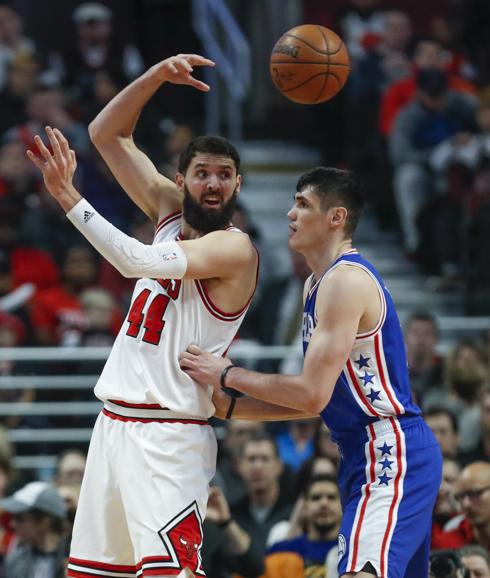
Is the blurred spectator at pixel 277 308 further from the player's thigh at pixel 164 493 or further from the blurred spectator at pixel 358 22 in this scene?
the player's thigh at pixel 164 493

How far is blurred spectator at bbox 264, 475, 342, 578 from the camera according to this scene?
26.8 feet

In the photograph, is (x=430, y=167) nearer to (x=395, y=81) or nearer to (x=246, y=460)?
(x=395, y=81)

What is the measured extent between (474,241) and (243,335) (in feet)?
7.70

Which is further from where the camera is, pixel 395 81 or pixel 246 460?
pixel 395 81

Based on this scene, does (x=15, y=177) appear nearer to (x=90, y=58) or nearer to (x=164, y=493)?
(x=90, y=58)

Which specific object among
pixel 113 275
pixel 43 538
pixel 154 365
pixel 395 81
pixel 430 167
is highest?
pixel 395 81

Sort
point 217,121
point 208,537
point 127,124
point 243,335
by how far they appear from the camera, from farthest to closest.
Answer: point 217,121 → point 243,335 → point 208,537 → point 127,124

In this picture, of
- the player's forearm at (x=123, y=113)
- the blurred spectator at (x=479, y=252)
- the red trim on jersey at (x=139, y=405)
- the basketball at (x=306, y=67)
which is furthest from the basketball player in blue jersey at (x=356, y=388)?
the blurred spectator at (x=479, y=252)

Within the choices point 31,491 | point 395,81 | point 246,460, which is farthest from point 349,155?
point 31,491

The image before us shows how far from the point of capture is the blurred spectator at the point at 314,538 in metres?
8.18

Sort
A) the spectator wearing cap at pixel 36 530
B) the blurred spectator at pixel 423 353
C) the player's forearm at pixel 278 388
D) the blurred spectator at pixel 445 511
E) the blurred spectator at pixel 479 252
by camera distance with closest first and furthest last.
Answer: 1. the player's forearm at pixel 278 388
2. the blurred spectator at pixel 445 511
3. the spectator wearing cap at pixel 36 530
4. the blurred spectator at pixel 423 353
5. the blurred spectator at pixel 479 252

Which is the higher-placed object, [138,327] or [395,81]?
[395,81]

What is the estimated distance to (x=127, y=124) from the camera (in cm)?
686

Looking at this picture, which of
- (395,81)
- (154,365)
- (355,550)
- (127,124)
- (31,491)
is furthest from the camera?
(395,81)
